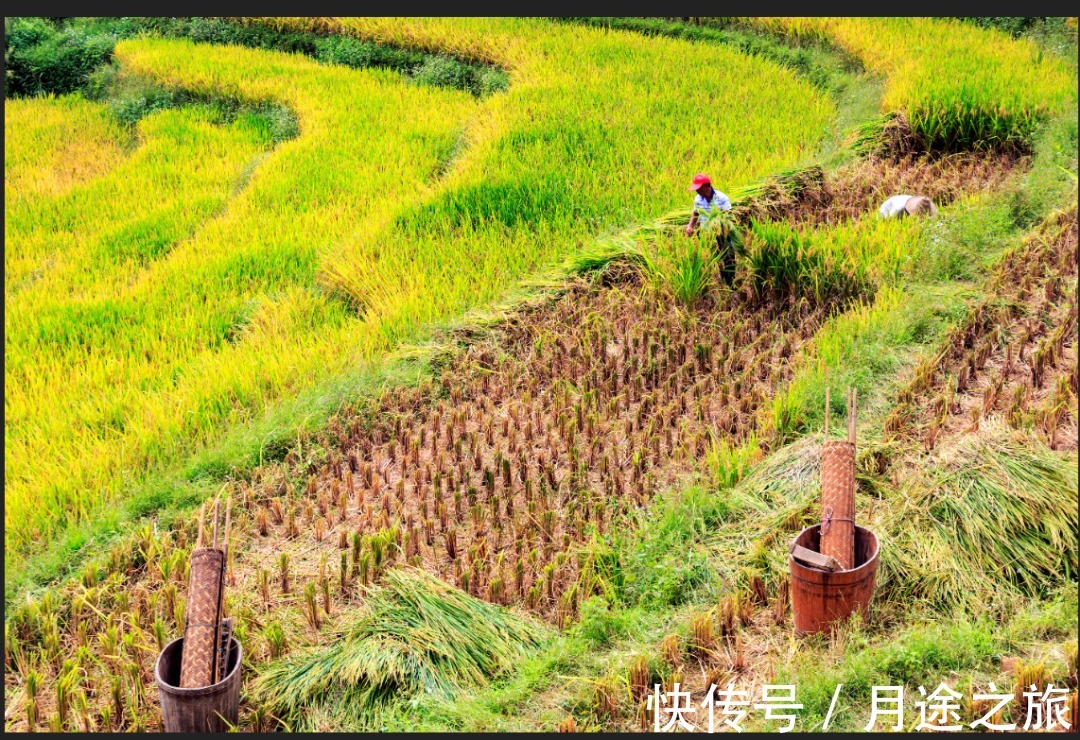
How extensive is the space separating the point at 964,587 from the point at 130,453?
11.6 feet

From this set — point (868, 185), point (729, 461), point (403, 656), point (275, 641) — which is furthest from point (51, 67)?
point (403, 656)

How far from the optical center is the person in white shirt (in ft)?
20.2

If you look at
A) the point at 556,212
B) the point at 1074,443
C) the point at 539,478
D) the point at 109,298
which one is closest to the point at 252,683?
the point at 539,478

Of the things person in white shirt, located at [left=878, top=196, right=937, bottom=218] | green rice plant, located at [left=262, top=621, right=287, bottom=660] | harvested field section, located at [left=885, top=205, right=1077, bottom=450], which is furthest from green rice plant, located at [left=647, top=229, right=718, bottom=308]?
green rice plant, located at [left=262, top=621, right=287, bottom=660]

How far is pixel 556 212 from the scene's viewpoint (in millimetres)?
6902

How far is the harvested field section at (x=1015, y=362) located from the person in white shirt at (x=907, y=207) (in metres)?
0.78

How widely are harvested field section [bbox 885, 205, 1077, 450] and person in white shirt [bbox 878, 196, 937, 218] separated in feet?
2.57

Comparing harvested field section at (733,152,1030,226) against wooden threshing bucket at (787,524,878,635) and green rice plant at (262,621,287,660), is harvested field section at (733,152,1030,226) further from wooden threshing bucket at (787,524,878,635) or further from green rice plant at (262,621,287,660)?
green rice plant at (262,621,287,660)

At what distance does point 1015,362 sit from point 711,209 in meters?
1.95

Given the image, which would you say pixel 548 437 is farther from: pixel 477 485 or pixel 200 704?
pixel 200 704

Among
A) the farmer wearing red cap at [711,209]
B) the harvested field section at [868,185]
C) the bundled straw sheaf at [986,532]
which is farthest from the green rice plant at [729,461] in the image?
the harvested field section at [868,185]

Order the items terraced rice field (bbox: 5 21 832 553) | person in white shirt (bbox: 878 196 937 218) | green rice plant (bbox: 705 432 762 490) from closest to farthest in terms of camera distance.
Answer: green rice plant (bbox: 705 432 762 490) < terraced rice field (bbox: 5 21 832 553) < person in white shirt (bbox: 878 196 937 218)

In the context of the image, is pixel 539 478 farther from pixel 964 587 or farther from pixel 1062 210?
pixel 1062 210

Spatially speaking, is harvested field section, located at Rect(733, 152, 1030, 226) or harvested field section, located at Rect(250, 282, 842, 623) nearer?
harvested field section, located at Rect(250, 282, 842, 623)
